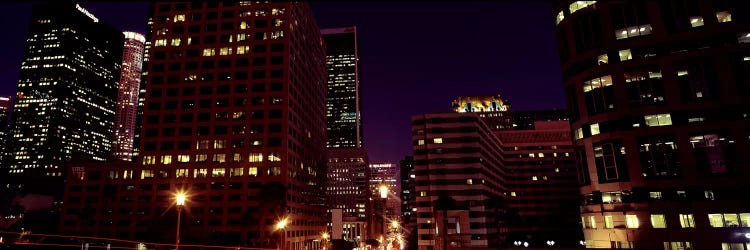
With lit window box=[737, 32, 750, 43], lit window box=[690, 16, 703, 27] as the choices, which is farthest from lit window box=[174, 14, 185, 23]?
lit window box=[737, 32, 750, 43]

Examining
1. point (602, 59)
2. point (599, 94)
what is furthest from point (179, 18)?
point (599, 94)

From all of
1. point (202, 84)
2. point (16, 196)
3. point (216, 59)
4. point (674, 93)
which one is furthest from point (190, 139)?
point (674, 93)

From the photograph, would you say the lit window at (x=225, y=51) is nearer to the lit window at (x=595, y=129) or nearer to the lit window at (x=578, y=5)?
the lit window at (x=578, y=5)

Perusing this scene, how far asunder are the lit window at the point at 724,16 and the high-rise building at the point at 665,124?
0.11m

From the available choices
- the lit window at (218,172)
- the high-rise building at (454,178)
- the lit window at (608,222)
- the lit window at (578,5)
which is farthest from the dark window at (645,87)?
the lit window at (218,172)

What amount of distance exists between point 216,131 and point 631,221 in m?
93.6

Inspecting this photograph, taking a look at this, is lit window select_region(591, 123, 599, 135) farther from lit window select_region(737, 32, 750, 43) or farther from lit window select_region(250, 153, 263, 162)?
lit window select_region(250, 153, 263, 162)

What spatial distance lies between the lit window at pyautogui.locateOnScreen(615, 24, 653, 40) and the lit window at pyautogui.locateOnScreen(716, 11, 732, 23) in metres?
7.62

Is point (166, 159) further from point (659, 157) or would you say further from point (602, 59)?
point (659, 157)

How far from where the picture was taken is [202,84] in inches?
4439

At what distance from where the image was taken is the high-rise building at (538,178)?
15412 centimetres

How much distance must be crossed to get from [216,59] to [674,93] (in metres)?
103

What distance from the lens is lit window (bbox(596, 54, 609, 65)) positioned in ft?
191

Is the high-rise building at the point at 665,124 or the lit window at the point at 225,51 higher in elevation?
the lit window at the point at 225,51
